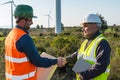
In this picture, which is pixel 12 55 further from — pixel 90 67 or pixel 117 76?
pixel 117 76

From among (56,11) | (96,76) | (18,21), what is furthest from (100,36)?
(56,11)

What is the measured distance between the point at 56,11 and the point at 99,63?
37153 mm

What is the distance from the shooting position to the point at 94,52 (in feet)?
16.7

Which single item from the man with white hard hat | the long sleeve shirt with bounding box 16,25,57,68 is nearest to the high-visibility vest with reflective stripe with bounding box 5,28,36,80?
the long sleeve shirt with bounding box 16,25,57,68

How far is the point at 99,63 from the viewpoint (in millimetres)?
4953

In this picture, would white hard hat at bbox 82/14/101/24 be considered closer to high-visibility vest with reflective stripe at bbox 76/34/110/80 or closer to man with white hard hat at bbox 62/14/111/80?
man with white hard hat at bbox 62/14/111/80

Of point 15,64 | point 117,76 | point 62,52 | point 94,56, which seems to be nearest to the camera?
point 15,64

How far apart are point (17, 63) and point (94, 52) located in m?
1.21

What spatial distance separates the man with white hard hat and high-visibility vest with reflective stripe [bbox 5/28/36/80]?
0.83 m

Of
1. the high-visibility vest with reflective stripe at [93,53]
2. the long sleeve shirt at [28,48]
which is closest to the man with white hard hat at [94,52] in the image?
the high-visibility vest with reflective stripe at [93,53]

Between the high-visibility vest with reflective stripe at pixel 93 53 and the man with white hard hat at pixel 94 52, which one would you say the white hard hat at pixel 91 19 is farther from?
the high-visibility vest with reflective stripe at pixel 93 53

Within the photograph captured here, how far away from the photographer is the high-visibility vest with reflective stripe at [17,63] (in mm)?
4773

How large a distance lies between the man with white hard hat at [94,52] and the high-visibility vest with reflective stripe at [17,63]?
2.72 feet

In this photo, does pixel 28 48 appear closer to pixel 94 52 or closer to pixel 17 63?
pixel 17 63
